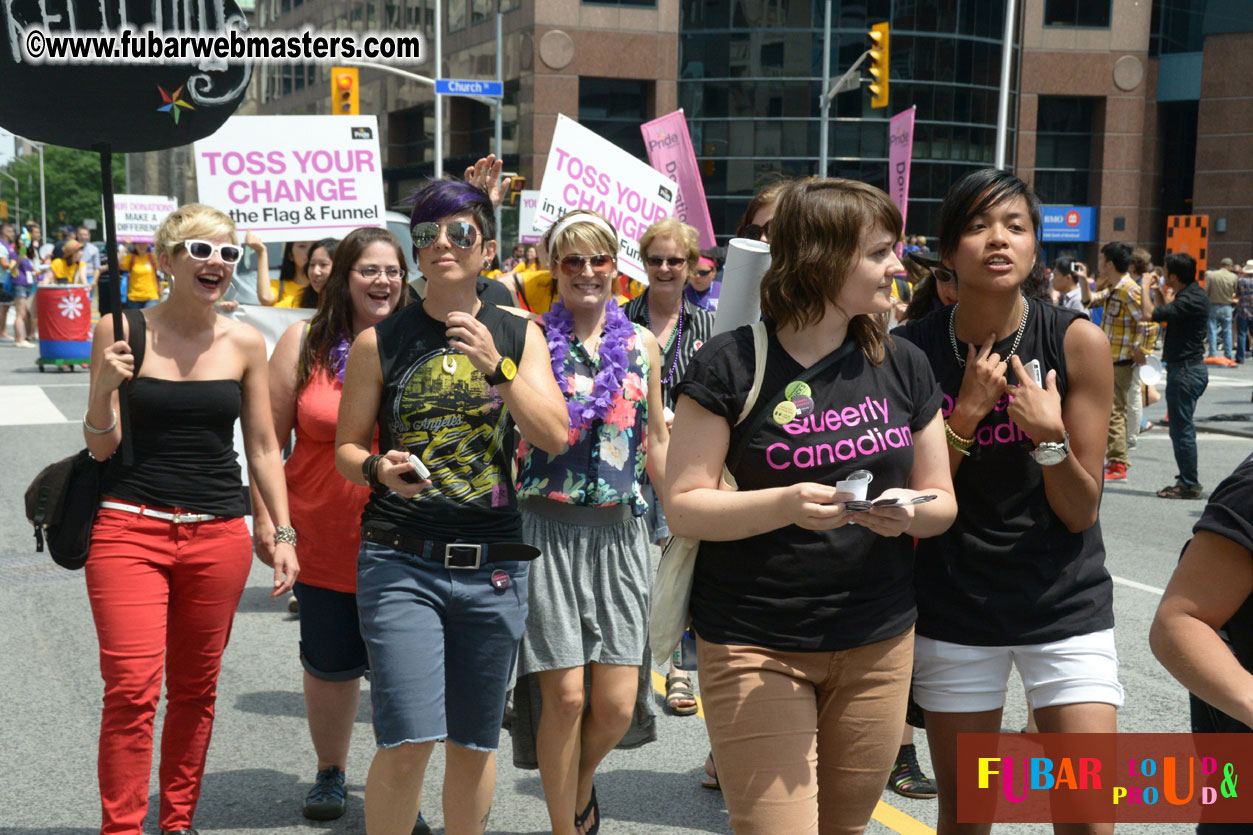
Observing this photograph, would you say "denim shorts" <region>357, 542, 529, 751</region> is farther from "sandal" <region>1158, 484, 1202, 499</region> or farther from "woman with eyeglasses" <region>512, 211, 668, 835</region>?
"sandal" <region>1158, 484, 1202, 499</region>

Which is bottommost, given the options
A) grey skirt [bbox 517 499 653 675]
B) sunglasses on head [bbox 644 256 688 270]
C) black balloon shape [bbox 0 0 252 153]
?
grey skirt [bbox 517 499 653 675]

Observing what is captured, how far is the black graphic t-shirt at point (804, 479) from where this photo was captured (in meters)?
2.79

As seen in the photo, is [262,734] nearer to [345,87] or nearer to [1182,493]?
[1182,493]

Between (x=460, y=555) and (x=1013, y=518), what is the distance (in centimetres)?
138

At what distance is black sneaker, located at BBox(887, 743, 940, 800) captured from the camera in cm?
454

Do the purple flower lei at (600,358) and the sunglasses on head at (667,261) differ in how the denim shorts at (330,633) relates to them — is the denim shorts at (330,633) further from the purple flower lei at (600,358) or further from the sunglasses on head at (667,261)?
the sunglasses on head at (667,261)

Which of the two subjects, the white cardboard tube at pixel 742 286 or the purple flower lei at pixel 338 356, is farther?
the purple flower lei at pixel 338 356

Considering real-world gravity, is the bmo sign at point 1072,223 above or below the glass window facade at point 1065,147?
below

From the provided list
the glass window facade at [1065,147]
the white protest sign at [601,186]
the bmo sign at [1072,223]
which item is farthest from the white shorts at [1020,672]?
the glass window facade at [1065,147]

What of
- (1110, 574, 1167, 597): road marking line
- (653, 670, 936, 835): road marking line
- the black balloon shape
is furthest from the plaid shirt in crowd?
the black balloon shape

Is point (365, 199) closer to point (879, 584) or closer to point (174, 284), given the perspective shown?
point (174, 284)

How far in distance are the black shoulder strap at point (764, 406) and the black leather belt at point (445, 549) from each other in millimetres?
833

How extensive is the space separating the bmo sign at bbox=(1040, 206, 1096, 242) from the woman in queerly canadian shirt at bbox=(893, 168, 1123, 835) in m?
43.5

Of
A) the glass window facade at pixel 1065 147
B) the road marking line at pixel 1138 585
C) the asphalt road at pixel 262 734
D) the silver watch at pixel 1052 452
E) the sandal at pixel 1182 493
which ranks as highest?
the glass window facade at pixel 1065 147
